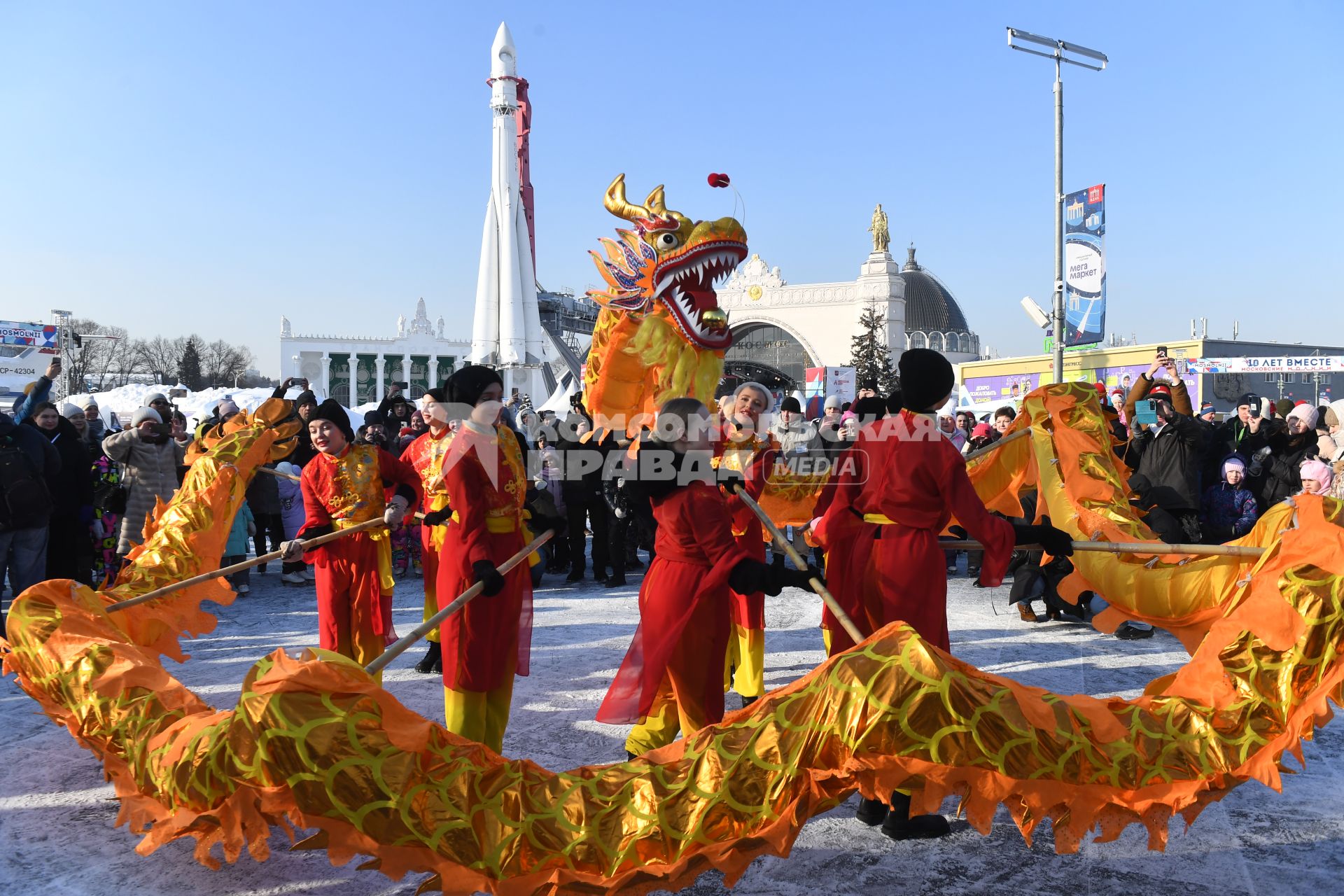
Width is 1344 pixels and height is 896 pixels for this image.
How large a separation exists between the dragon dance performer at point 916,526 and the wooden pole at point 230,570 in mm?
2424

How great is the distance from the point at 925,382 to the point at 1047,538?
767 mm

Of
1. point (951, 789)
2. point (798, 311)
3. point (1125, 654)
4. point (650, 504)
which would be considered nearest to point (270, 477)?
point (650, 504)

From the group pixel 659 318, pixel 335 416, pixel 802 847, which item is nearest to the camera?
pixel 802 847

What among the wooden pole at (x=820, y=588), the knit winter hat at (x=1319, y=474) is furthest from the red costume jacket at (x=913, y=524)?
the knit winter hat at (x=1319, y=474)

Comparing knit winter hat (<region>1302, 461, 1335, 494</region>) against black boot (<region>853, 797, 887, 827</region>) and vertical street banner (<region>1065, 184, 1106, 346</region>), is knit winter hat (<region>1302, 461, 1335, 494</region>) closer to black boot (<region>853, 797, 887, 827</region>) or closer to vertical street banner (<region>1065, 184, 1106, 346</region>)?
black boot (<region>853, 797, 887, 827</region>)

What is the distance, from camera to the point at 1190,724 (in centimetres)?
258

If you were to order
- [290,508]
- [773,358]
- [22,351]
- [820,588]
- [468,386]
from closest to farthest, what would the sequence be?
[820,588] < [468,386] < [290,508] < [22,351] < [773,358]

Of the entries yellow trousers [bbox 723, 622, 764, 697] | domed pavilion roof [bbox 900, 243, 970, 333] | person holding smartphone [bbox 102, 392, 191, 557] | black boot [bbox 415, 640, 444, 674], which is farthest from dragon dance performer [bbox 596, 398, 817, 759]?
domed pavilion roof [bbox 900, 243, 970, 333]

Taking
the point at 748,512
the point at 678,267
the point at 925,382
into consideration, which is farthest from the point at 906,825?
the point at 678,267

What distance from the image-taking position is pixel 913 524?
144 inches

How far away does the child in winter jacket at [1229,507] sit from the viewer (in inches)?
286

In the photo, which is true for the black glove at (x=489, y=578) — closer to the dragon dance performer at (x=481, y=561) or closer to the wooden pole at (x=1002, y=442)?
the dragon dance performer at (x=481, y=561)

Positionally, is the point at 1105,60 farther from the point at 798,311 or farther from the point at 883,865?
the point at 798,311

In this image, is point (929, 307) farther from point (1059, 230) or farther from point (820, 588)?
point (820, 588)
